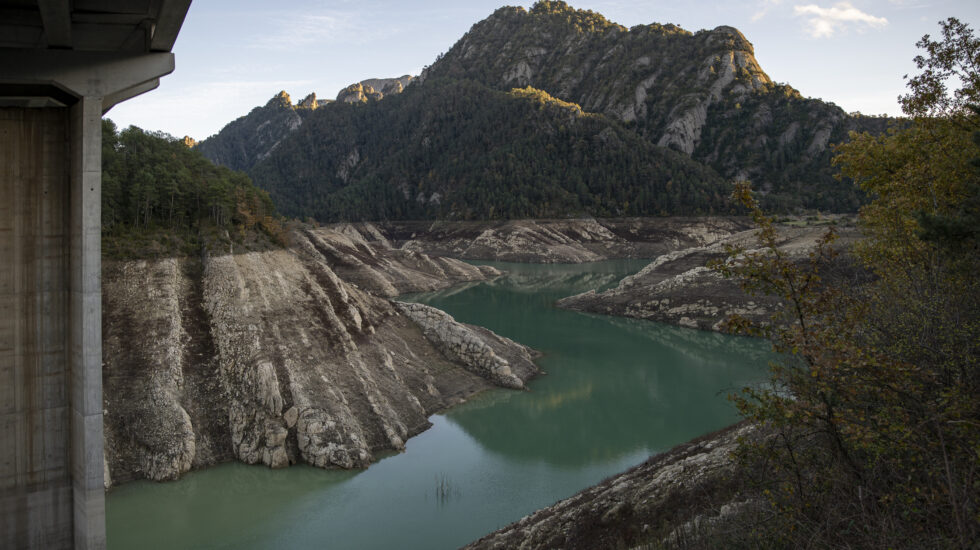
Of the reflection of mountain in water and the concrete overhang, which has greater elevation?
the concrete overhang

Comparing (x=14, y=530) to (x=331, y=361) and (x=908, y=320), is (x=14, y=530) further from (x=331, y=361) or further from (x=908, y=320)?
(x=908, y=320)

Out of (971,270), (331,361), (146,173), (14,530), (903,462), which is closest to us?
(903,462)

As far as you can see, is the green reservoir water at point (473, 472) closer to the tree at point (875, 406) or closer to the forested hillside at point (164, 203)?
the tree at point (875, 406)

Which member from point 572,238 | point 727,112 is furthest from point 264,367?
point 727,112

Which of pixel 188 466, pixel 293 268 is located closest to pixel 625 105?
pixel 293 268

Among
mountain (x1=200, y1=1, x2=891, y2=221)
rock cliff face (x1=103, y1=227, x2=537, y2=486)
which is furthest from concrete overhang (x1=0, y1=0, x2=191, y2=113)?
mountain (x1=200, y1=1, x2=891, y2=221)

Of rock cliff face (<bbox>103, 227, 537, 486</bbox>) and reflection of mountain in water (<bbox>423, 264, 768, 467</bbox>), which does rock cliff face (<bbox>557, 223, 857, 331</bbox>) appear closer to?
reflection of mountain in water (<bbox>423, 264, 768, 467</bbox>)

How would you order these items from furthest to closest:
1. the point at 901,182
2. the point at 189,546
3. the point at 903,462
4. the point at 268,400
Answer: the point at 268,400
the point at 189,546
the point at 901,182
the point at 903,462
